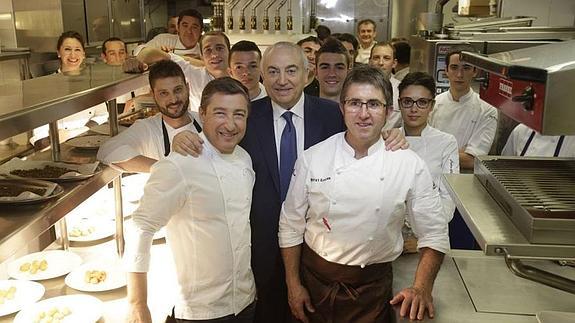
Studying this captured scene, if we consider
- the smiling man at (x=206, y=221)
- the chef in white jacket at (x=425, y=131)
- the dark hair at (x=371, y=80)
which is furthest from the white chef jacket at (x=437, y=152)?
the smiling man at (x=206, y=221)

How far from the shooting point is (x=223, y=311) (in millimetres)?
1683

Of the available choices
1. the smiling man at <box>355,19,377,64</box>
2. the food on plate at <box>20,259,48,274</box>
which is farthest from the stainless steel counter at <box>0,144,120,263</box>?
the smiling man at <box>355,19,377,64</box>

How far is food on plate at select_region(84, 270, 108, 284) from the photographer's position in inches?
77.0

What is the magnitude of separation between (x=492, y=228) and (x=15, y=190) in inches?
48.2

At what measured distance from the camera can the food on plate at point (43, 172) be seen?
65.0 inches

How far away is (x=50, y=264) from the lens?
6.81 ft

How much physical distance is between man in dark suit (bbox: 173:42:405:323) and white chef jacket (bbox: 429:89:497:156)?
1337 millimetres

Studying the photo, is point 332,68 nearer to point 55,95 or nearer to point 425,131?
point 425,131

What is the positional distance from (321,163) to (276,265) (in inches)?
18.8

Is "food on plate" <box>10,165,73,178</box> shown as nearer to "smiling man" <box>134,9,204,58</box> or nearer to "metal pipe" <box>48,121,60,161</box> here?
"metal pipe" <box>48,121,60,161</box>

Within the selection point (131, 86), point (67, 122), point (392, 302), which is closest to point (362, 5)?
point (67, 122)

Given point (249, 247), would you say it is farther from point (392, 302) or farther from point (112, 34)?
point (112, 34)

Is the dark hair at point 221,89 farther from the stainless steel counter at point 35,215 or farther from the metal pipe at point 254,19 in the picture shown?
the metal pipe at point 254,19

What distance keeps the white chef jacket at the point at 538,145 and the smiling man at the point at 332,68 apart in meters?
0.91
